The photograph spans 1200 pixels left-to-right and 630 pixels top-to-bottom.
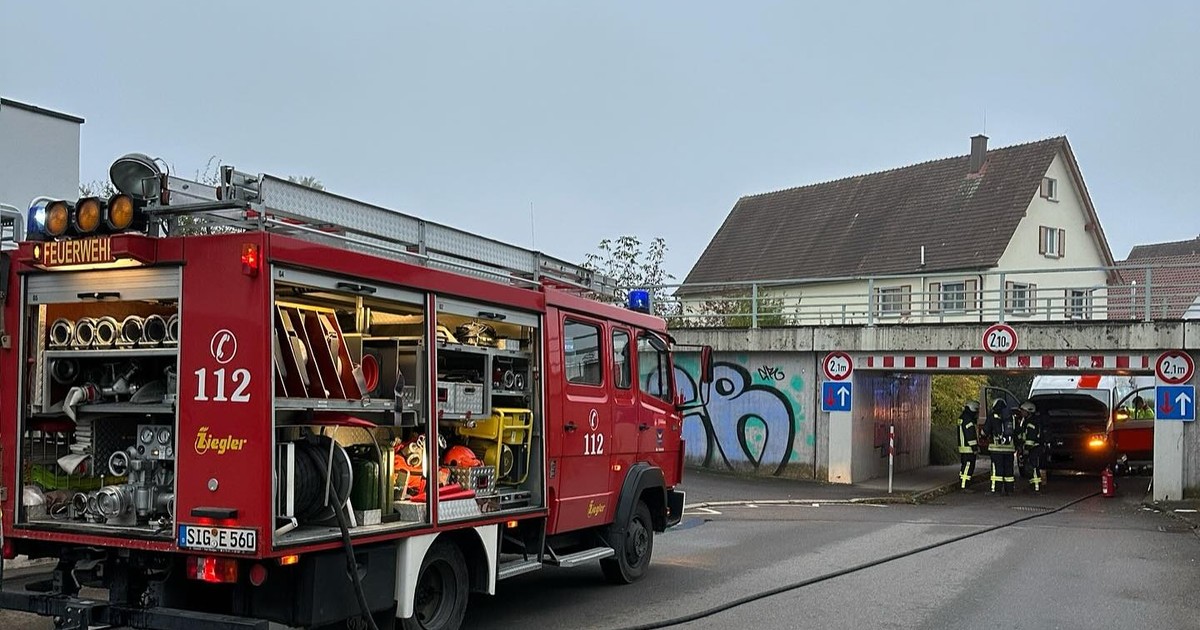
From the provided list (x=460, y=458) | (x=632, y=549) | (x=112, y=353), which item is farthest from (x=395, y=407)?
(x=632, y=549)

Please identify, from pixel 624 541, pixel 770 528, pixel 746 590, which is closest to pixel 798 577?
pixel 746 590

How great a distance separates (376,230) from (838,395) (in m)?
14.2

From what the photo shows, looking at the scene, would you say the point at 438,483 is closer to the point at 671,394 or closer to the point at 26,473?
the point at 26,473

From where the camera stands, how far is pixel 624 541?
9594 mm

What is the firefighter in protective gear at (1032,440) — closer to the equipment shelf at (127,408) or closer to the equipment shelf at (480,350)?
the equipment shelf at (480,350)

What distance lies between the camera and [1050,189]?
119ft

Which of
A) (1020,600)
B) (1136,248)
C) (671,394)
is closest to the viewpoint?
(1020,600)

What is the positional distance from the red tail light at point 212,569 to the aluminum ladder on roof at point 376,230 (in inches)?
72.4

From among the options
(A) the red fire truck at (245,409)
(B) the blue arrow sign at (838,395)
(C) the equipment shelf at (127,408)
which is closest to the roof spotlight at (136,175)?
(A) the red fire truck at (245,409)

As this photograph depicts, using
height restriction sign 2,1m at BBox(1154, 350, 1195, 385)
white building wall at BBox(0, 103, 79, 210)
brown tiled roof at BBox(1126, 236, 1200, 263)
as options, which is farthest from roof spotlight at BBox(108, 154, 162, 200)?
brown tiled roof at BBox(1126, 236, 1200, 263)

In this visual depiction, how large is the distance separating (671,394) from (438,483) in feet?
13.7

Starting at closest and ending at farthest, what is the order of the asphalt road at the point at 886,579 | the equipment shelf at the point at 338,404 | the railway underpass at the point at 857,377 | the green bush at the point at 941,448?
the equipment shelf at the point at 338,404
the asphalt road at the point at 886,579
the railway underpass at the point at 857,377
the green bush at the point at 941,448

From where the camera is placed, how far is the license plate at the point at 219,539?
5.66 m

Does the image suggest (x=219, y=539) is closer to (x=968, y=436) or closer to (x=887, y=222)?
(x=968, y=436)
